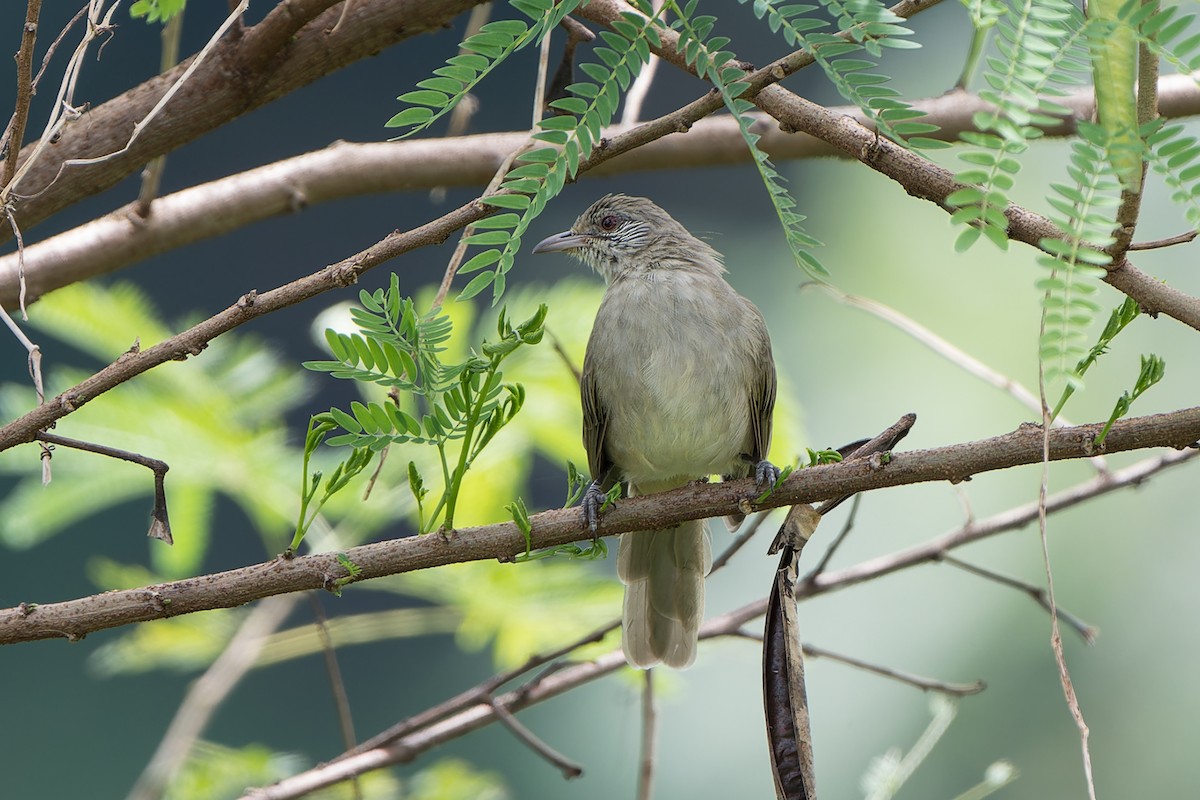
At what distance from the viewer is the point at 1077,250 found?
1600 millimetres

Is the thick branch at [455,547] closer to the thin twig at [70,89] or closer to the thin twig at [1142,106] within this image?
the thin twig at [1142,106]

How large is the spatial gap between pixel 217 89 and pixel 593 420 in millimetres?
1631

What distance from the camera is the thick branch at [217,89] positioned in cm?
272

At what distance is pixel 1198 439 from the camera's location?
1.90 metres

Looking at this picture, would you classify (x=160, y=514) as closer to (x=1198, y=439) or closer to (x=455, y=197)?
(x=1198, y=439)

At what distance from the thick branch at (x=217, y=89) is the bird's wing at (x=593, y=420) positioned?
138 cm

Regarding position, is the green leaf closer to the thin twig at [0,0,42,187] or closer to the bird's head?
the thin twig at [0,0,42,187]

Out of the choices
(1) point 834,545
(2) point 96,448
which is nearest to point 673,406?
(1) point 834,545

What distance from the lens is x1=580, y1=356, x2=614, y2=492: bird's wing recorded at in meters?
3.86

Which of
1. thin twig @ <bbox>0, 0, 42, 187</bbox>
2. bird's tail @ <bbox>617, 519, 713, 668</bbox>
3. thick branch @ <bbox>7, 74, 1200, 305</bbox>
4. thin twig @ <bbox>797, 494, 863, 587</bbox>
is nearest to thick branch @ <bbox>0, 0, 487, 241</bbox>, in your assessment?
thick branch @ <bbox>7, 74, 1200, 305</bbox>

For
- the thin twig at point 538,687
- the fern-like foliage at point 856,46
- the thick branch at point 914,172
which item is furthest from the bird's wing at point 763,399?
the fern-like foliage at point 856,46

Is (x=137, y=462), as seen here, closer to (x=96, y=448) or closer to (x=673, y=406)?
(x=96, y=448)

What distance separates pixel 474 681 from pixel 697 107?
510 centimetres

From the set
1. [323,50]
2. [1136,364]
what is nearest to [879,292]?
[1136,364]
